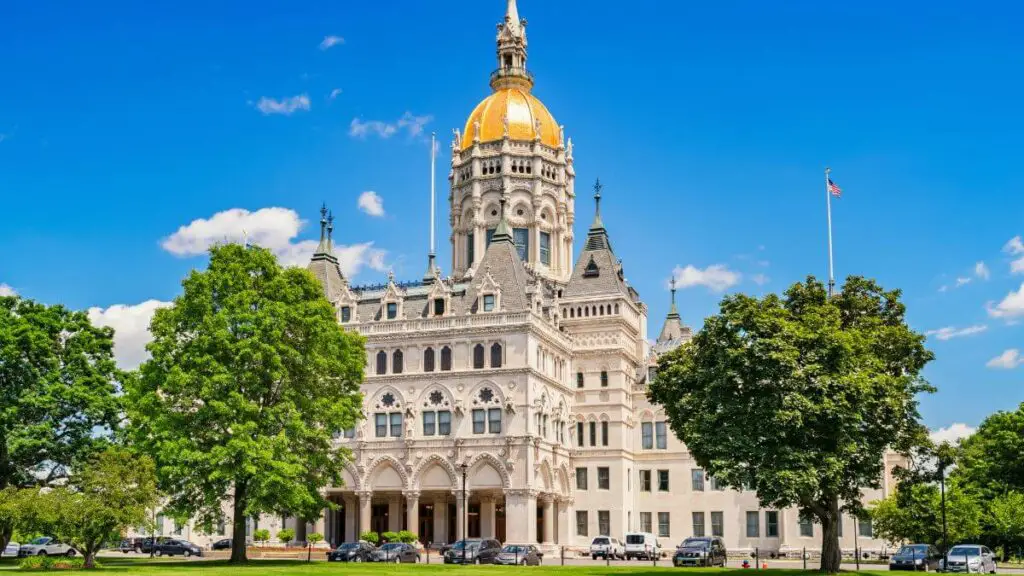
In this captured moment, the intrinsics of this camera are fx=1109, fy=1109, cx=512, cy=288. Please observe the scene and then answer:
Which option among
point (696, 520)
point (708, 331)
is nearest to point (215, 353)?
point (708, 331)

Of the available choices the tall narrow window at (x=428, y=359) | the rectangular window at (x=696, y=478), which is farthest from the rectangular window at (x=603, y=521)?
the tall narrow window at (x=428, y=359)

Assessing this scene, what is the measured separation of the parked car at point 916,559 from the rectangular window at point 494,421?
1112 inches

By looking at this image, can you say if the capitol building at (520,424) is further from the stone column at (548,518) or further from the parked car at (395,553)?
the parked car at (395,553)

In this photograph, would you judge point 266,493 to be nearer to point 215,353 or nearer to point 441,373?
point 215,353

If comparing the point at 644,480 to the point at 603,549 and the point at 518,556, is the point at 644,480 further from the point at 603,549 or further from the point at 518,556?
the point at 518,556

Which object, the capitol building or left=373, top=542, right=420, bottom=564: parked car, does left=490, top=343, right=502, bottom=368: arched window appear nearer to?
the capitol building

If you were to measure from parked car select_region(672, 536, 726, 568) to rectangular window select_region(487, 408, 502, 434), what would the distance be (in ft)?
60.3

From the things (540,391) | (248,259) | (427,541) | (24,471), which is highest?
(248,259)

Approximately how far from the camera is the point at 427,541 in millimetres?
81812

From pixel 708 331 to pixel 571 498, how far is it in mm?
37947

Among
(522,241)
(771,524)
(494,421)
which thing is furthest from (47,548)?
(771,524)

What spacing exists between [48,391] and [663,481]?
49.4 metres

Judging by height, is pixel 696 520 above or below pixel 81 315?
below

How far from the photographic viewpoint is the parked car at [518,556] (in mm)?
62219
